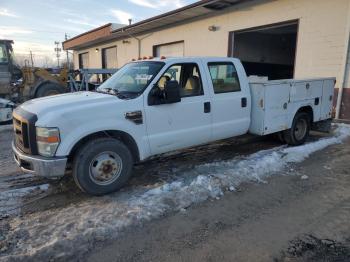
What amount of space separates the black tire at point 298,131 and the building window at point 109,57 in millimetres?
19860

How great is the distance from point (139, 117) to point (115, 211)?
1.43 metres

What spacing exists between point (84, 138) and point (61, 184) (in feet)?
3.82

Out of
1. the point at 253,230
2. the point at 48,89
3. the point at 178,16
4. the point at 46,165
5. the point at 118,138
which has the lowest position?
the point at 253,230

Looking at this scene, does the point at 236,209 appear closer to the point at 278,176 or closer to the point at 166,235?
the point at 166,235

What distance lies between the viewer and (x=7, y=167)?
5891mm

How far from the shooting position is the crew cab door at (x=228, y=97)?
549 cm

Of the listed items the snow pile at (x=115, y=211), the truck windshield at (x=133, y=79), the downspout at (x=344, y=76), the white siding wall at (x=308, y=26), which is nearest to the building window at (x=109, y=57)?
the white siding wall at (x=308, y=26)

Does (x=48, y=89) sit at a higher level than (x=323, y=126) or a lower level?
higher

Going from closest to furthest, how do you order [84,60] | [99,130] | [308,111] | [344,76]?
[99,130], [308,111], [344,76], [84,60]

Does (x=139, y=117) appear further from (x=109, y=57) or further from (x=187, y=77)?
(x=109, y=57)

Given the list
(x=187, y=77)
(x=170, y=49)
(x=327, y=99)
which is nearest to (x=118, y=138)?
(x=187, y=77)

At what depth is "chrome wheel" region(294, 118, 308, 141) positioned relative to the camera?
7176mm

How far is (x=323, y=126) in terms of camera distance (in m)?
7.99

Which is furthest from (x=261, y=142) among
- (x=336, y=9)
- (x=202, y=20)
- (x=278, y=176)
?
(x=202, y=20)
